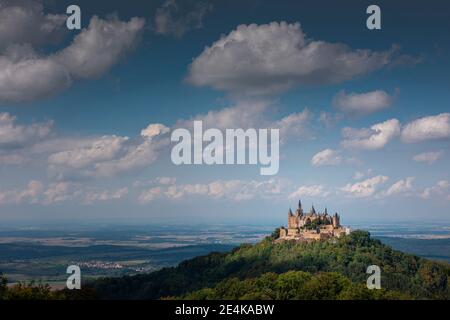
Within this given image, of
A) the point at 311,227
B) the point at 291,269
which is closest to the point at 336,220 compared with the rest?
the point at 311,227

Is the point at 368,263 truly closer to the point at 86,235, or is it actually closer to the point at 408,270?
the point at 408,270

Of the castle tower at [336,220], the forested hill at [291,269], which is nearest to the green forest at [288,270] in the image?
the forested hill at [291,269]

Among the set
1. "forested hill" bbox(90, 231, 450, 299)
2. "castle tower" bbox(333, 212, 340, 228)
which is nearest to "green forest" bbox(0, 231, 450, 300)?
"forested hill" bbox(90, 231, 450, 299)

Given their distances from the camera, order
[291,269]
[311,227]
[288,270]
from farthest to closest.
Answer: [311,227] < [291,269] < [288,270]

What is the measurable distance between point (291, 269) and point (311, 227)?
51.3ft

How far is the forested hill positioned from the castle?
6.80 feet

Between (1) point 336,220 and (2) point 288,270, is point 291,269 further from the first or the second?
(1) point 336,220

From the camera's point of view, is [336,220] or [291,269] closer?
[291,269]

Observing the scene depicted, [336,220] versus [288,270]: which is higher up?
[336,220]

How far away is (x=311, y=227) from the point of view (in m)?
86.1

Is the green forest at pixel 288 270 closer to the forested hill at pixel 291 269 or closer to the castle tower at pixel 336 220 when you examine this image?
the forested hill at pixel 291 269

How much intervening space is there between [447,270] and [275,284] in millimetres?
36067
